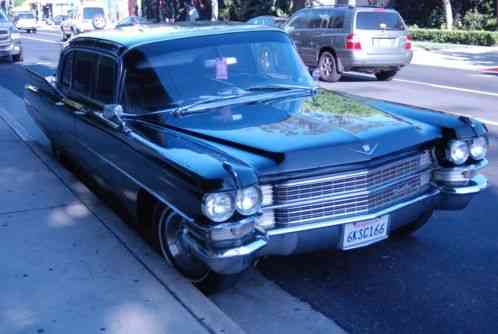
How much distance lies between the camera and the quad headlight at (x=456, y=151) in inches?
176

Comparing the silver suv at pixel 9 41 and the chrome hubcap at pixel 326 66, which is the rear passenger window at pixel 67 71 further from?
the silver suv at pixel 9 41

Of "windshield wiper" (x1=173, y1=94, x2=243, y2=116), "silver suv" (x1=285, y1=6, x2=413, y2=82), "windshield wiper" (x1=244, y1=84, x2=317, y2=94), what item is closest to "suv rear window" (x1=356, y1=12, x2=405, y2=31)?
"silver suv" (x1=285, y1=6, x2=413, y2=82)

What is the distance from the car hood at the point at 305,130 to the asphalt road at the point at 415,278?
38.2 inches

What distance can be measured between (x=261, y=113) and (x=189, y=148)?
766 mm

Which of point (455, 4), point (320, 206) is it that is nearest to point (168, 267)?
point (320, 206)

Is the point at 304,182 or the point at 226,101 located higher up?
the point at 226,101

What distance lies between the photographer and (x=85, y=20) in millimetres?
32969

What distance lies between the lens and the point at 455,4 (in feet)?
112

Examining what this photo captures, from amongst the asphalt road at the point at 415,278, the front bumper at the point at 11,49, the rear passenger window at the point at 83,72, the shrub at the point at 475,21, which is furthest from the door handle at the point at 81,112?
the shrub at the point at 475,21

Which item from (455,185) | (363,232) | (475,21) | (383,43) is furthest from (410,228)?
(475,21)

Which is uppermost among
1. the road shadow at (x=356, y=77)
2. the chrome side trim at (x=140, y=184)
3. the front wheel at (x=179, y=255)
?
the chrome side trim at (x=140, y=184)

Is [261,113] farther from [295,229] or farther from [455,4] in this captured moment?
[455,4]

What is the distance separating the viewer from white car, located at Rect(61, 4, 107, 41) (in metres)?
32.2

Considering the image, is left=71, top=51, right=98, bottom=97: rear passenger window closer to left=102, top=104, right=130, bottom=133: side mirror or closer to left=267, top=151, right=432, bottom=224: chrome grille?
left=102, top=104, right=130, bottom=133: side mirror
